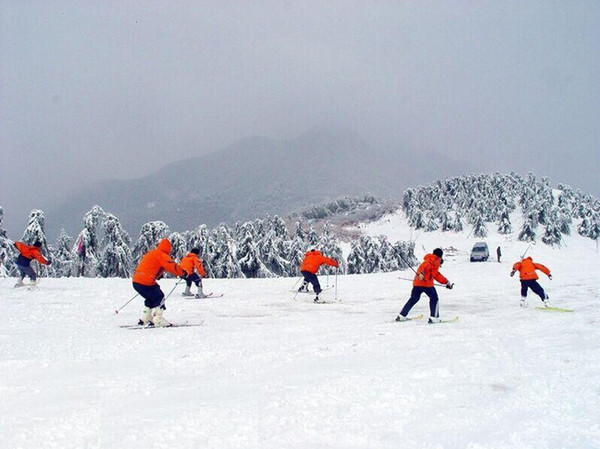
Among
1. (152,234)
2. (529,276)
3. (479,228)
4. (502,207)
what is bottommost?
(529,276)

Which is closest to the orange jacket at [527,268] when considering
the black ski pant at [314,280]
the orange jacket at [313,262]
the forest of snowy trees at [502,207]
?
the orange jacket at [313,262]

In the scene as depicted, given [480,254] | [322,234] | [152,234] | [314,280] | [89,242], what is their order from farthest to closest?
[322,234] < [152,234] < [480,254] < [89,242] < [314,280]

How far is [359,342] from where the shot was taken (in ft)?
29.2

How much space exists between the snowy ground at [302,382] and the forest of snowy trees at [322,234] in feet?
46.3

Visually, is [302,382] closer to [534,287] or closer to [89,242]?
[534,287]

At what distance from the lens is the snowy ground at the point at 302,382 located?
14.7 feet

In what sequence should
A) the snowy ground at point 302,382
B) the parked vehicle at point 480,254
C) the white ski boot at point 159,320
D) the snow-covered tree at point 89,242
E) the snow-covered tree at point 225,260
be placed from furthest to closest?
the snow-covered tree at point 225,260 → the parked vehicle at point 480,254 → the snow-covered tree at point 89,242 → the white ski boot at point 159,320 → the snowy ground at point 302,382

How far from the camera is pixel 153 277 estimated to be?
36.3 feet

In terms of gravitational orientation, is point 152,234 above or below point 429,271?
above

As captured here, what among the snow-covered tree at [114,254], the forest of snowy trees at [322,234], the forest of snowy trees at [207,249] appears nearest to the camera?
the forest of snowy trees at [207,249]

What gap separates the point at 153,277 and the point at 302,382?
20.1 ft

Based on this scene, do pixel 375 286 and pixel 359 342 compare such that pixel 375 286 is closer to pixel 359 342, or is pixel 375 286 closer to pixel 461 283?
pixel 461 283

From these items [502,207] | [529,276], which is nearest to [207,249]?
[529,276]

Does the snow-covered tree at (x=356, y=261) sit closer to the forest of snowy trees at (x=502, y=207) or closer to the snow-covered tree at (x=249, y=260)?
the snow-covered tree at (x=249, y=260)
